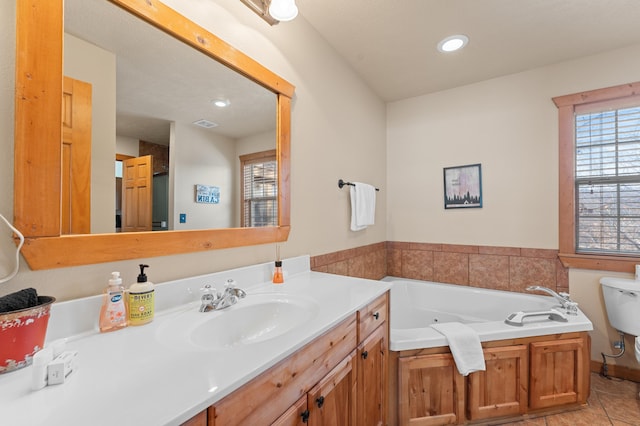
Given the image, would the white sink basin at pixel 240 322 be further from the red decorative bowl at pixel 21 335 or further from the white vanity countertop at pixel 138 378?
the red decorative bowl at pixel 21 335

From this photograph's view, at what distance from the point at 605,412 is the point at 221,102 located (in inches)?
117

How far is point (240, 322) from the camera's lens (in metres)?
1.15

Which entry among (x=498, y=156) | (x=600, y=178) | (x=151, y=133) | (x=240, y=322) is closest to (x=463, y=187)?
(x=498, y=156)

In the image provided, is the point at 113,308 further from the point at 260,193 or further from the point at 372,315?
the point at 372,315

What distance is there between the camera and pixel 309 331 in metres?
0.91

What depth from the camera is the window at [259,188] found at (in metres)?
1.47

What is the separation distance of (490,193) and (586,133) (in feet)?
2.70

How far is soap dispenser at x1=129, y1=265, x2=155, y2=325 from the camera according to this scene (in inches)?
36.4

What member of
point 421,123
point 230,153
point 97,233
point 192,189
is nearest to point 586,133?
point 421,123

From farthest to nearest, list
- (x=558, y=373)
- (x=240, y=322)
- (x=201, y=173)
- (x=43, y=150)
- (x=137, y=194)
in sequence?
(x=558, y=373)
(x=201, y=173)
(x=240, y=322)
(x=137, y=194)
(x=43, y=150)

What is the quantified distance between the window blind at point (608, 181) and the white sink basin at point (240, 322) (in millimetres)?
2490

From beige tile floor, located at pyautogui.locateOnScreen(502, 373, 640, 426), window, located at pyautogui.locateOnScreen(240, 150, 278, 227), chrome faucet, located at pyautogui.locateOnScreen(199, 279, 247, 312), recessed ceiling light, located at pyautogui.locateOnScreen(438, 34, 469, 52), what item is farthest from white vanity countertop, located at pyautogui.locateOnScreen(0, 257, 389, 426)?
recessed ceiling light, located at pyautogui.locateOnScreen(438, 34, 469, 52)

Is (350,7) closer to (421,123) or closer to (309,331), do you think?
(421,123)

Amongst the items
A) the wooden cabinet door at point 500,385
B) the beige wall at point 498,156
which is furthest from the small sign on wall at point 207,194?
the beige wall at point 498,156
